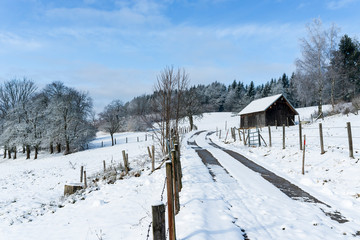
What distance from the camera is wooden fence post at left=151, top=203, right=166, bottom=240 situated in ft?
10.3

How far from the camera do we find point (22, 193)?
1262cm

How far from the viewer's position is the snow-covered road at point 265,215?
4.64m

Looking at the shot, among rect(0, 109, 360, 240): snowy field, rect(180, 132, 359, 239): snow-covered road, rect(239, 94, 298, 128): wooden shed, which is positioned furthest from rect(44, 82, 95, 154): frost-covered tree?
rect(180, 132, 359, 239): snow-covered road

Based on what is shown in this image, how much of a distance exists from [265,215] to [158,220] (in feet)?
11.7

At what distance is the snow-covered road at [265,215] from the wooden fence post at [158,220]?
1.30 metres

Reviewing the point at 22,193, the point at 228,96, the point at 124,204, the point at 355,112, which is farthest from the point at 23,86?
the point at 228,96

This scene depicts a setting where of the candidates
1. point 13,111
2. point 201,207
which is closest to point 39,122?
point 13,111

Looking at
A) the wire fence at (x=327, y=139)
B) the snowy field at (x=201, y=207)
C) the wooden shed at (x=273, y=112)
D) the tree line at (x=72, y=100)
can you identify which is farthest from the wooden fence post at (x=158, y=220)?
the wooden shed at (x=273, y=112)

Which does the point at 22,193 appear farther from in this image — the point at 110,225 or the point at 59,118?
the point at 59,118

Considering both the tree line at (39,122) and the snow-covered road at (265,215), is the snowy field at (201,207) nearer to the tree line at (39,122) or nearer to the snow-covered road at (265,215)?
the snow-covered road at (265,215)

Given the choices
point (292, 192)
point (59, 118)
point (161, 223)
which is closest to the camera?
point (161, 223)

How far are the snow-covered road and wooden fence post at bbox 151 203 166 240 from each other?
4.25ft

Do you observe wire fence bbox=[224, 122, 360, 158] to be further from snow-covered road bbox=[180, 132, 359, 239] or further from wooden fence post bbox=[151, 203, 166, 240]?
wooden fence post bbox=[151, 203, 166, 240]

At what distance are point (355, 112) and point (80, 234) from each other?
29.7 m
